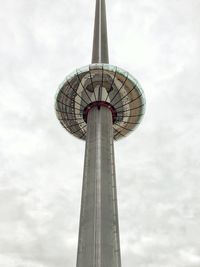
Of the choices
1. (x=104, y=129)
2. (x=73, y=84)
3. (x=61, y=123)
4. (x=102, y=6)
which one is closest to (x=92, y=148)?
(x=104, y=129)

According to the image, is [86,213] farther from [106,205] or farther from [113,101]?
[113,101]

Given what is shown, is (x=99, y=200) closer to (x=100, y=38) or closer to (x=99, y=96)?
(x=99, y=96)

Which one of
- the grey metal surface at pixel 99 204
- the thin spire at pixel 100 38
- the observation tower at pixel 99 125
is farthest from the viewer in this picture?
the thin spire at pixel 100 38

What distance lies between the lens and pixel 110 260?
31.4 m

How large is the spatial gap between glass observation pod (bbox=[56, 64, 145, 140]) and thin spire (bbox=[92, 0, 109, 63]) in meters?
7.12

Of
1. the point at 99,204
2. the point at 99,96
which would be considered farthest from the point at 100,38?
the point at 99,204

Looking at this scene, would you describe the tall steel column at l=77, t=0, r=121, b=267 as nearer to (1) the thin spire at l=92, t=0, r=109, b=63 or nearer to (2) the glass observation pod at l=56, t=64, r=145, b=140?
(2) the glass observation pod at l=56, t=64, r=145, b=140

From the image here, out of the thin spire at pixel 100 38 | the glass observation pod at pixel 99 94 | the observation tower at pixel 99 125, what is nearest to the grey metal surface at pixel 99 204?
the observation tower at pixel 99 125

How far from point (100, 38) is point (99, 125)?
20.7m

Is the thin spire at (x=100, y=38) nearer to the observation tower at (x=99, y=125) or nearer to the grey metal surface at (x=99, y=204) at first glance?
the observation tower at (x=99, y=125)

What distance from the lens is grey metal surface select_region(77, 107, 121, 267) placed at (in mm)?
31578

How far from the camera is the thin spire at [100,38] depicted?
51769mm

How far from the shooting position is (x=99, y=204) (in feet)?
112

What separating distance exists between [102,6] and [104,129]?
1301 inches
